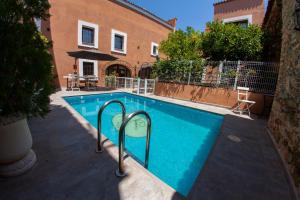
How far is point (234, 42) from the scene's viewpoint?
7391 mm

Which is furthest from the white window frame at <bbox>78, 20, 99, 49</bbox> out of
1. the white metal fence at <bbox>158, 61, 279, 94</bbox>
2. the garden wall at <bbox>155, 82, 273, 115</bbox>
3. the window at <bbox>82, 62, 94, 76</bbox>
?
the white metal fence at <bbox>158, 61, 279, 94</bbox>

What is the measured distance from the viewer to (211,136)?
13.8ft

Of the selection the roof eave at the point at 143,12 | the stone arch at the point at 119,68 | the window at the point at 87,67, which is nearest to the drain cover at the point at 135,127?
the window at the point at 87,67

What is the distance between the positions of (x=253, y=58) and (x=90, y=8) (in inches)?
454

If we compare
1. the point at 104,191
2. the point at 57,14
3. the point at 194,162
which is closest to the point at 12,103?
the point at 104,191

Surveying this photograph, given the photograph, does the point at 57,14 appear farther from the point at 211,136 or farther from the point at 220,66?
the point at 211,136

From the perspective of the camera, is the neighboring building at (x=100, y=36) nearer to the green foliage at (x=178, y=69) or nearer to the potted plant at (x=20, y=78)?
the green foliage at (x=178, y=69)

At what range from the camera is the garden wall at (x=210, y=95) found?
5992 millimetres

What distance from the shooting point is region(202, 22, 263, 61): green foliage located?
7141 millimetres

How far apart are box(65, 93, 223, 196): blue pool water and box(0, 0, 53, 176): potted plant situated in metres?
1.65

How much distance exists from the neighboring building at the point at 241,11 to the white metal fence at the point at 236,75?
479cm

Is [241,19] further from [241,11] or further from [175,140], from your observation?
[175,140]

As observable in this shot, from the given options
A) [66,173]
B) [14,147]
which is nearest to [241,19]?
[66,173]

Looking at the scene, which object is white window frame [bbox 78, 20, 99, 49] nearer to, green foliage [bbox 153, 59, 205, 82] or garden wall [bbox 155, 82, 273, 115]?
green foliage [bbox 153, 59, 205, 82]
